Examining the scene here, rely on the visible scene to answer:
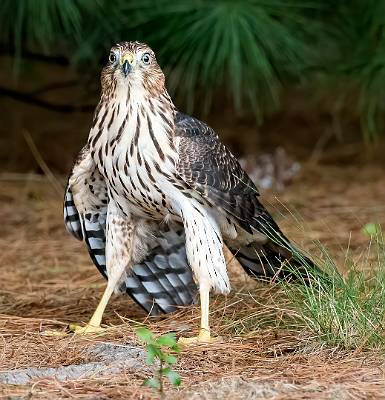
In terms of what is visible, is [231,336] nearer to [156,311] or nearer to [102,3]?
[156,311]

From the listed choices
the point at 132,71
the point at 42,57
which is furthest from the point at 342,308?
the point at 42,57

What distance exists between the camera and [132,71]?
474cm

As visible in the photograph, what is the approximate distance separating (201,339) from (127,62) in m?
1.20

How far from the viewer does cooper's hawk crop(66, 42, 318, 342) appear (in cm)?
475

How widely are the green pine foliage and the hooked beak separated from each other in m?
2.33

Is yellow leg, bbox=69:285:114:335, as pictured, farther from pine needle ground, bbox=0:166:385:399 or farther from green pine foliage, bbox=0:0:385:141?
green pine foliage, bbox=0:0:385:141

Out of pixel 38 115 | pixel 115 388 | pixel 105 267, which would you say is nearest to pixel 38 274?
pixel 105 267

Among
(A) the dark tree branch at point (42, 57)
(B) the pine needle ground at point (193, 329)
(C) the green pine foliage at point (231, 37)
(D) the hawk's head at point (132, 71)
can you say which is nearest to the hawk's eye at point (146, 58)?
(D) the hawk's head at point (132, 71)

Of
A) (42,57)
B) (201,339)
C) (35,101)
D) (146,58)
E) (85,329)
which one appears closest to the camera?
(201,339)

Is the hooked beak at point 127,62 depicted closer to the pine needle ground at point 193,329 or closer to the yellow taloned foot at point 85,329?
the pine needle ground at point 193,329

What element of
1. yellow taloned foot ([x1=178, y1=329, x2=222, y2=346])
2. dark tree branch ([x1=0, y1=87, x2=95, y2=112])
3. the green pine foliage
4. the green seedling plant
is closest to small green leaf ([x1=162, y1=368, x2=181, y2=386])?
the green seedling plant

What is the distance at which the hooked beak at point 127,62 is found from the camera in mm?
4695

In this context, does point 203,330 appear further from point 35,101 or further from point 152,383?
point 35,101

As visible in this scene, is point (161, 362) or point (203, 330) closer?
point (161, 362)
